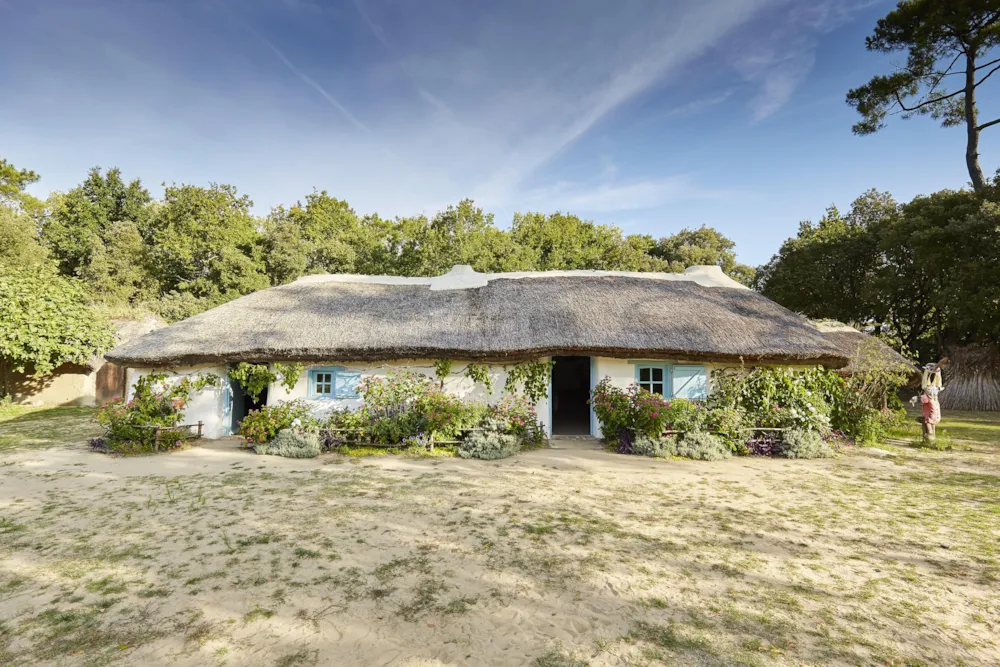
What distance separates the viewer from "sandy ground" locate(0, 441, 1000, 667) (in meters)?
3.01

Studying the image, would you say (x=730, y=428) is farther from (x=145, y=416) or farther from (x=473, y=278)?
(x=145, y=416)

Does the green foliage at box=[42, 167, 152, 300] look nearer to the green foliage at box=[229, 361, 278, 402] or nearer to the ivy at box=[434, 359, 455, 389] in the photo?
the green foliage at box=[229, 361, 278, 402]

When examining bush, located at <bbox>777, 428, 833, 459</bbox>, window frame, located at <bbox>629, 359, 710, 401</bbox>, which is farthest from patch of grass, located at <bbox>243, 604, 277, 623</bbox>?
bush, located at <bbox>777, 428, 833, 459</bbox>

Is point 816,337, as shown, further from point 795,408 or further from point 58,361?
point 58,361

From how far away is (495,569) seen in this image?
4070 mm

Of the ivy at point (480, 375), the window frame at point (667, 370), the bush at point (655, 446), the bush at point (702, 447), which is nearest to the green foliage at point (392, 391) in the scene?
the ivy at point (480, 375)

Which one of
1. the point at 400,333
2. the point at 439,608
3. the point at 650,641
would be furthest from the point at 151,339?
the point at 650,641

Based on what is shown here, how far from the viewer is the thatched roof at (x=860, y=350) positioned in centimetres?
1181

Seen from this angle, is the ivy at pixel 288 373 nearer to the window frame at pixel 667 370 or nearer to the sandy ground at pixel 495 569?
the sandy ground at pixel 495 569

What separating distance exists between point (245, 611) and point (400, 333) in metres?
7.12

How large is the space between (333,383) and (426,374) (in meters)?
2.09

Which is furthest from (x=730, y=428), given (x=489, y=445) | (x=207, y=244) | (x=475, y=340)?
(x=207, y=244)

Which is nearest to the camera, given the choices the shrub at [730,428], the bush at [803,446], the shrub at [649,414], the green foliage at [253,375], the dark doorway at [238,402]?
the bush at [803,446]

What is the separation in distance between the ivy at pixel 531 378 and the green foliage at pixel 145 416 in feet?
22.5
